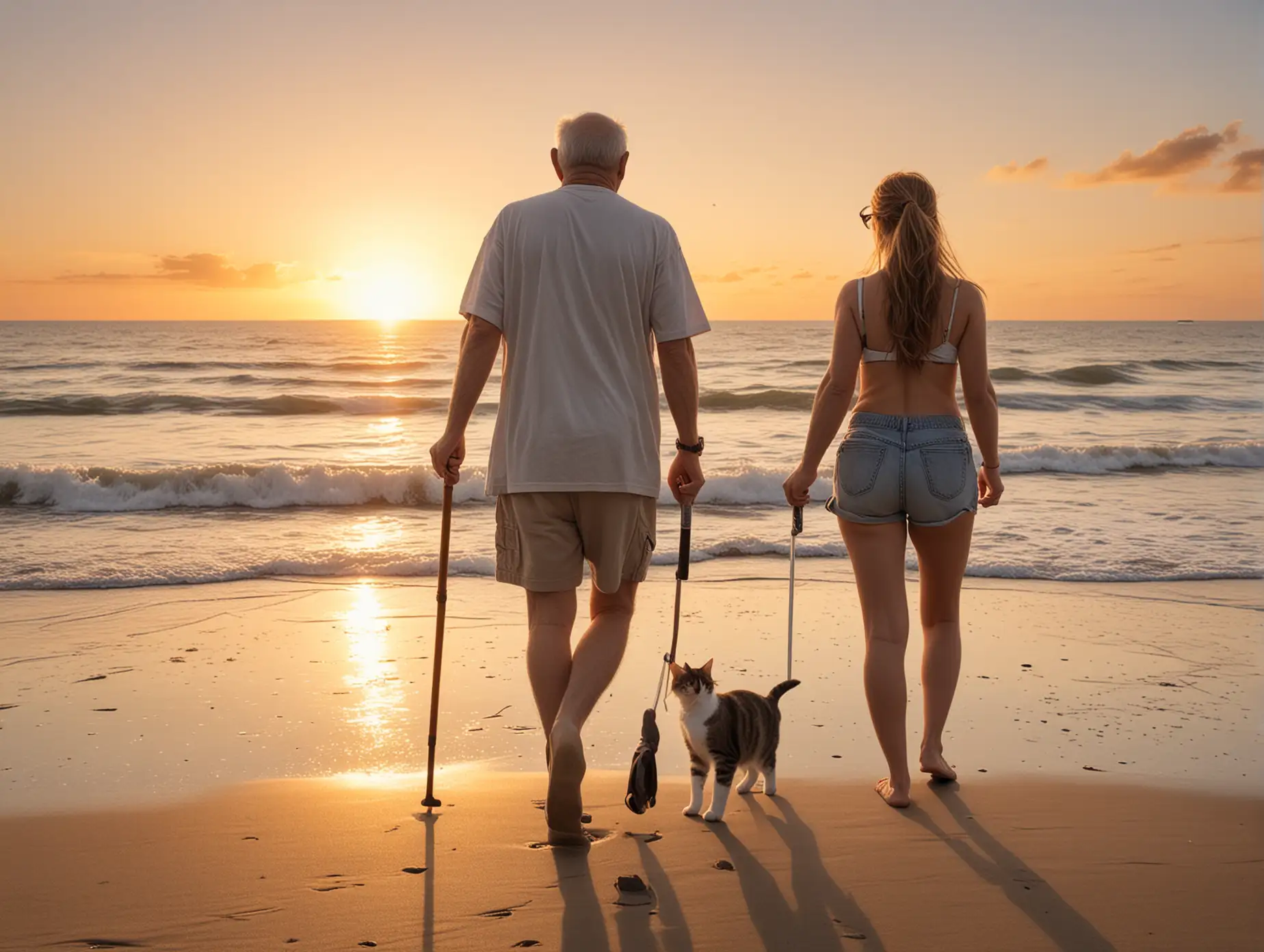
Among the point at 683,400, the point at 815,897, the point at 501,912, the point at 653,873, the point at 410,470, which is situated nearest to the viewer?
the point at 501,912

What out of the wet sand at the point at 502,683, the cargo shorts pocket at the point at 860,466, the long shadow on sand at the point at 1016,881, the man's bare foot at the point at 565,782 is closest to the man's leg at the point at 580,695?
the man's bare foot at the point at 565,782

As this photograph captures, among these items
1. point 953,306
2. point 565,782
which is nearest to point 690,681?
point 565,782

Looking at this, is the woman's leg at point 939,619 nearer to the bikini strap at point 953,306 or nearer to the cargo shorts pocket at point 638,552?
the bikini strap at point 953,306

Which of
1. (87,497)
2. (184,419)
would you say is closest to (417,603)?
(87,497)

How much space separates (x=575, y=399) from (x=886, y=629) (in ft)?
3.89

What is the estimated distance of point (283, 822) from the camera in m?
3.23

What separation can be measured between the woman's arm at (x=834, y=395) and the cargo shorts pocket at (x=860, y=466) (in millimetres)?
74

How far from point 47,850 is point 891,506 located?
258 cm

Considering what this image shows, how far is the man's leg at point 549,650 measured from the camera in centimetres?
310

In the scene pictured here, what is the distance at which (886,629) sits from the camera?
3295mm

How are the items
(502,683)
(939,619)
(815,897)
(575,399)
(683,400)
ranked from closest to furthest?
(815,897) < (575,399) < (683,400) < (939,619) < (502,683)

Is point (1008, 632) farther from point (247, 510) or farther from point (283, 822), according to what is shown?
point (247, 510)

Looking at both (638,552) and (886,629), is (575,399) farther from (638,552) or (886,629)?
(886,629)

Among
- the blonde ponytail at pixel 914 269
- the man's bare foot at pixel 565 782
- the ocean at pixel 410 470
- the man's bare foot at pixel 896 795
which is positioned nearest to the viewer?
the man's bare foot at pixel 565 782
